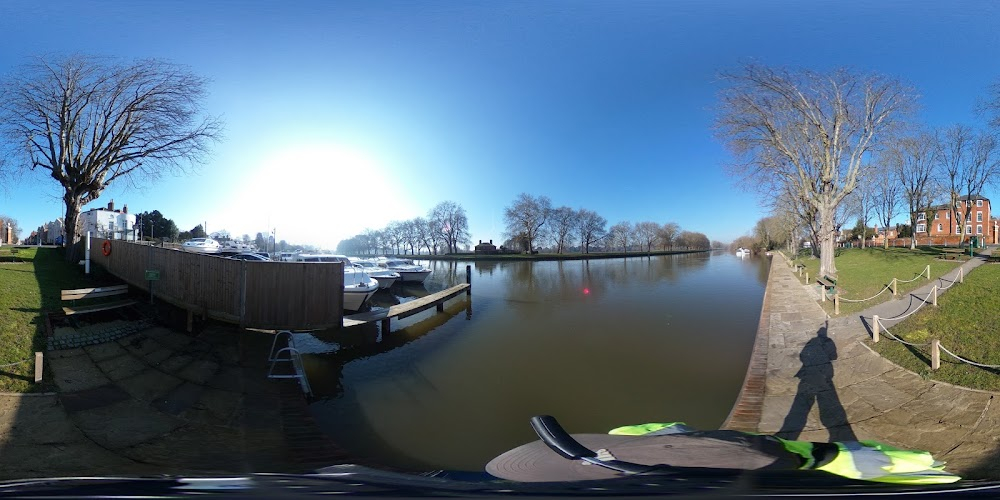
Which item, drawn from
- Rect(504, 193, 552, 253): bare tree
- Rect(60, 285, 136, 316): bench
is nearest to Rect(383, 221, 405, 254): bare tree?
Rect(504, 193, 552, 253): bare tree

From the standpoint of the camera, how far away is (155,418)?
3469 mm

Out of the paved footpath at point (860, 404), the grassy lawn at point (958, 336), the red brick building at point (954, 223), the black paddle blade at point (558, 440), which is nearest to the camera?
the black paddle blade at point (558, 440)

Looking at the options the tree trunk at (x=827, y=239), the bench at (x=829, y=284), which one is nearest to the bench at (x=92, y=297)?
the bench at (x=829, y=284)

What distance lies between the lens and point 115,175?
12383 millimetres

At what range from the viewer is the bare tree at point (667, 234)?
76.9m

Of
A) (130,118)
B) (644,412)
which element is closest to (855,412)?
(644,412)

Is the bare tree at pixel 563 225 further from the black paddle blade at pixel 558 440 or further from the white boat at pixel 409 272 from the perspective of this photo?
the black paddle blade at pixel 558 440

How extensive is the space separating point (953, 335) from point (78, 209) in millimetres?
22033

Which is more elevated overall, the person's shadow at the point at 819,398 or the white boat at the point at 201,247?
the white boat at the point at 201,247

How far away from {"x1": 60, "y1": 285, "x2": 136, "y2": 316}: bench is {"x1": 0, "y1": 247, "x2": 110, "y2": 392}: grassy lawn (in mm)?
202

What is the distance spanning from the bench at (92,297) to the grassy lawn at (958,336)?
11511 mm

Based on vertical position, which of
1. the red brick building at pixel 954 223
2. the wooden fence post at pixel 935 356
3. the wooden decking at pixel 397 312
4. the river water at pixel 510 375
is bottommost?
the river water at pixel 510 375

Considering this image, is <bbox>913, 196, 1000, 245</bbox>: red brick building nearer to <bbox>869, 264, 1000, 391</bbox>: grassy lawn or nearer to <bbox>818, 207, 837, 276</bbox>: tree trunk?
<bbox>818, 207, 837, 276</bbox>: tree trunk

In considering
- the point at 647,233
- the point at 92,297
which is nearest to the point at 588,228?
the point at 647,233
